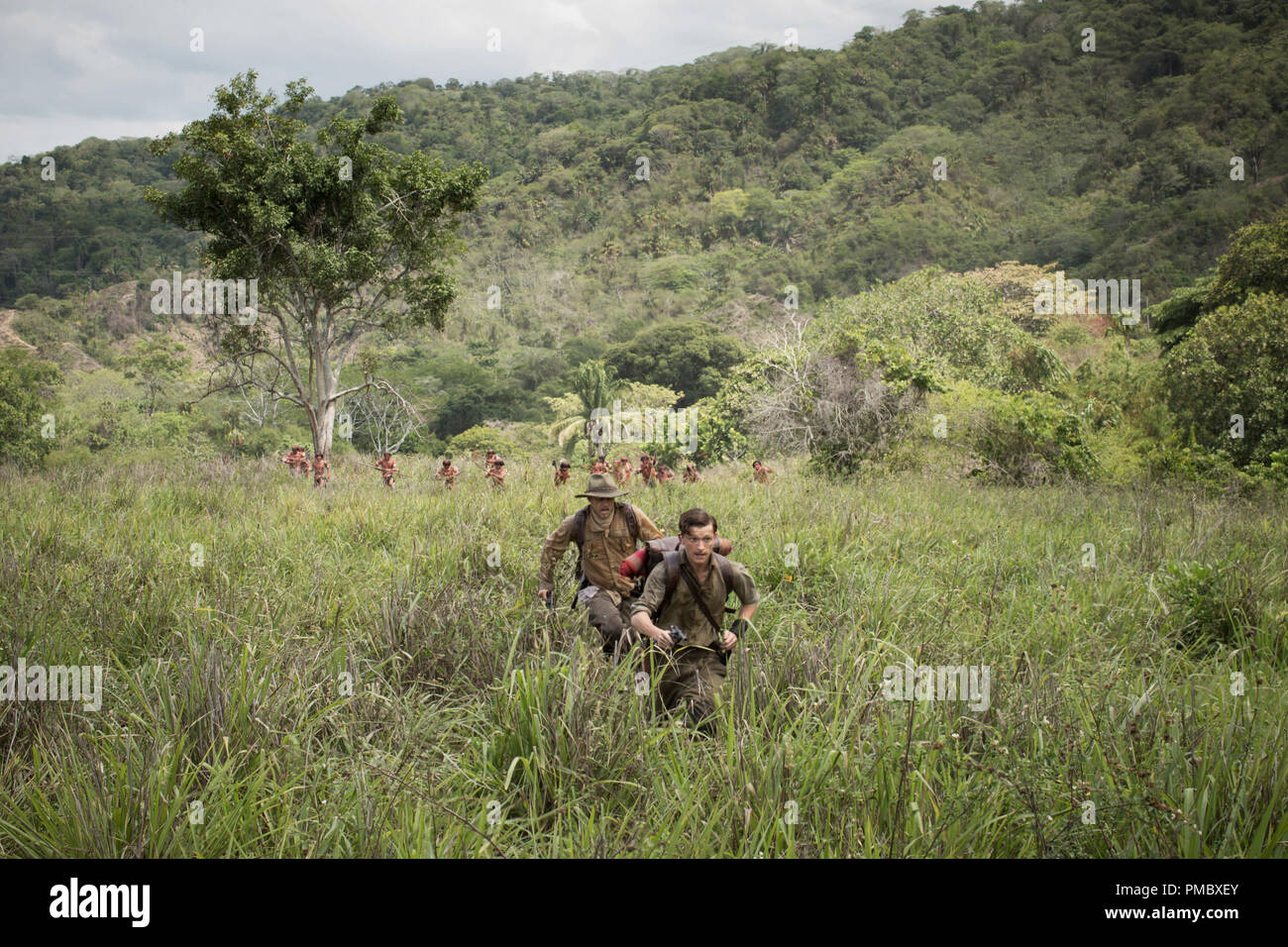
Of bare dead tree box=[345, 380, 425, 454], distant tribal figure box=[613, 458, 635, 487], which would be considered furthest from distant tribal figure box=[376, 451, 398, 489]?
bare dead tree box=[345, 380, 425, 454]

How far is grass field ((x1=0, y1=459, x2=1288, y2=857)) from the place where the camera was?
261cm

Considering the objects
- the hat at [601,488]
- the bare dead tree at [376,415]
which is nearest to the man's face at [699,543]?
the hat at [601,488]

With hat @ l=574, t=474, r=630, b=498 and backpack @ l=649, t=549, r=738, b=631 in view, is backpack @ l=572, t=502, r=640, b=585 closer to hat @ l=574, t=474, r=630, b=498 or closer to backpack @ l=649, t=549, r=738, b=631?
hat @ l=574, t=474, r=630, b=498

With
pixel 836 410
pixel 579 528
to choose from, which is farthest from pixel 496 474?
pixel 836 410

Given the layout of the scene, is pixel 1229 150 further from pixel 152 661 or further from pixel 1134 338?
pixel 152 661

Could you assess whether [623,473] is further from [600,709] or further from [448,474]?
[600,709]

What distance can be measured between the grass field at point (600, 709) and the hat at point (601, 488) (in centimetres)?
80

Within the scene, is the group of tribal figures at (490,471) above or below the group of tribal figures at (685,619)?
above

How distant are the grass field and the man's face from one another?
1.94ft

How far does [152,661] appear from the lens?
160 inches

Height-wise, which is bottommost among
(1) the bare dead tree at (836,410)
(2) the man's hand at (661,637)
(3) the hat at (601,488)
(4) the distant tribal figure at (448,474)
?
(2) the man's hand at (661,637)

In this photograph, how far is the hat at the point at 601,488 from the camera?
516 centimetres

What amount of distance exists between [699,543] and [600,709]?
1.10 meters

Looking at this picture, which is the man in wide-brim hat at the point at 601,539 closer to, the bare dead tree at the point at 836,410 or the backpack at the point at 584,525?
the backpack at the point at 584,525
